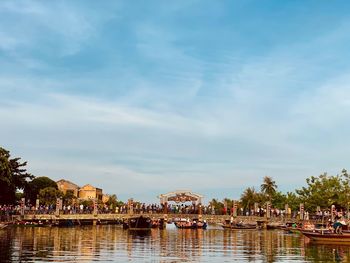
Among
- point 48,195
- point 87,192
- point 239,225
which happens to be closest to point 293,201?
point 239,225

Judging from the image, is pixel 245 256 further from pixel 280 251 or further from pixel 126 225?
pixel 126 225

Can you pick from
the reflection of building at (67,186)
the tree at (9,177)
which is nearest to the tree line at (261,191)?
the tree at (9,177)

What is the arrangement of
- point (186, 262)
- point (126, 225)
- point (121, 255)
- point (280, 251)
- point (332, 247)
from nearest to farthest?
1. point (186, 262)
2. point (121, 255)
3. point (280, 251)
4. point (332, 247)
5. point (126, 225)

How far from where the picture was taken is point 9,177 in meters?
78.9

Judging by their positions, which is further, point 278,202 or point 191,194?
point 278,202

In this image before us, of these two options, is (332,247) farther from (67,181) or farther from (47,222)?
(67,181)

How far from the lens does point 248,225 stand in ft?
313

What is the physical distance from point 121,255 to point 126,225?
54895mm

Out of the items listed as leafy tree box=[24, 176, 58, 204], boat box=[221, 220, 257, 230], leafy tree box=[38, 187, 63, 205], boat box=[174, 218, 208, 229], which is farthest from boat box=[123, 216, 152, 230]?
leafy tree box=[24, 176, 58, 204]

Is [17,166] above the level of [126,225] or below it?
above

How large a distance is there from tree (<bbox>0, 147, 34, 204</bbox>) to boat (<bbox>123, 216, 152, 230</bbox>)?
66.7 ft

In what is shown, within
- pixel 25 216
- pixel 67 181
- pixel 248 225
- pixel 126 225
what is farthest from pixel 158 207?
pixel 67 181

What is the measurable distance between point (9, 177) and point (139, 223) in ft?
75.8

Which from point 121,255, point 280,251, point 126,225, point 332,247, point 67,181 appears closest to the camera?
point 121,255
